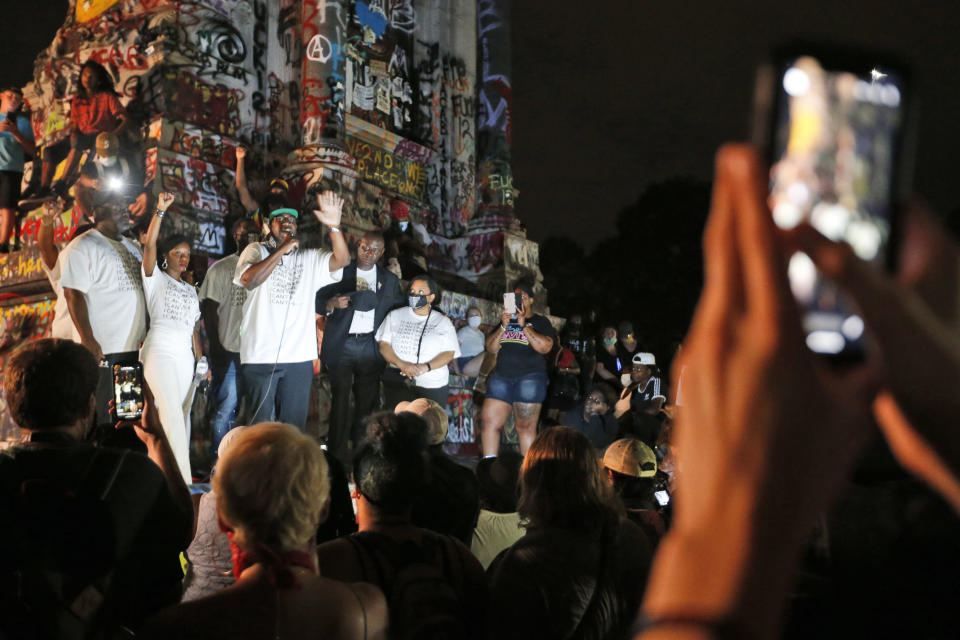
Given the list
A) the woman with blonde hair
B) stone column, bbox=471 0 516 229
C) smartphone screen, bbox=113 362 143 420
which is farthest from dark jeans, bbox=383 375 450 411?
stone column, bbox=471 0 516 229

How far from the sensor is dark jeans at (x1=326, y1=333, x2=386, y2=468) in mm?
8320

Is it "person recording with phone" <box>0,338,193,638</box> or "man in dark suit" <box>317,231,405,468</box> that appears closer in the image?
"person recording with phone" <box>0,338,193,638</box>

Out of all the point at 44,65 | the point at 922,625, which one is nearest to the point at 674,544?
the point at 922,625

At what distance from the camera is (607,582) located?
9.57ft

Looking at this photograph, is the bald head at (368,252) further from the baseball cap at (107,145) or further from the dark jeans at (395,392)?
the baseball cap at (107,145)

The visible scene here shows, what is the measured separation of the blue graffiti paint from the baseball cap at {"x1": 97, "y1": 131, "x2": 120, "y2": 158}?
24.2 ft

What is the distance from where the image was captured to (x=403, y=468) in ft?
10.1

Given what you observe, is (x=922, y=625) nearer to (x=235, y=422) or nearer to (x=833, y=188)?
(x=833, y=188)

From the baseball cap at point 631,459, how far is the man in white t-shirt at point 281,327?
402 cm

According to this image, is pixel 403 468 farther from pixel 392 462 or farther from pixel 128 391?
pixel 128 391

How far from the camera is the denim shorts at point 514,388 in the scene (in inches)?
396

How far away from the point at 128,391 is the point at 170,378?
11.2ft

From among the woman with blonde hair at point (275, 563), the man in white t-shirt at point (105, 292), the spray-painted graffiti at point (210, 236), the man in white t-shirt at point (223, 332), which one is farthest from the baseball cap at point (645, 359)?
the woman with blonde hair at point (275, 563)

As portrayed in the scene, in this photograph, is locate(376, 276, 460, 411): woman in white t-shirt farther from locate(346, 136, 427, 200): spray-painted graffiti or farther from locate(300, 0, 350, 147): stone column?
locate(346, 136, 427, 200): spray-painted graffiti
